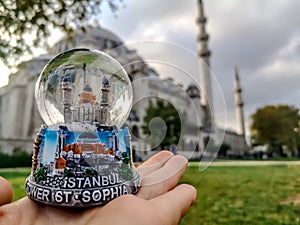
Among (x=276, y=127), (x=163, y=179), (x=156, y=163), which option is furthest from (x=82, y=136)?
(x=276, y=127)

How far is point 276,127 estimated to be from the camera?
2517 centimetres

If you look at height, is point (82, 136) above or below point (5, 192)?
above

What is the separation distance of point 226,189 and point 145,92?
3.90 meters

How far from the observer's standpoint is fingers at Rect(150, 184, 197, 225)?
1006 millimetres

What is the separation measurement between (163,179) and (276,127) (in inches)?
1035

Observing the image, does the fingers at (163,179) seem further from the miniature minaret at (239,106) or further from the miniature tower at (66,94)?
the miniature minaret at (239,106)

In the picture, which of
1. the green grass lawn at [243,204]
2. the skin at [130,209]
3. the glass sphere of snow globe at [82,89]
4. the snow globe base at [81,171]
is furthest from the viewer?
the green grass lawn at [243,204]

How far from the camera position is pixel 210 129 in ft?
5.31

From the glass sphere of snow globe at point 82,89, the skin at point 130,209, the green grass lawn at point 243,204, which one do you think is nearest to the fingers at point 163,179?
the skin at point 130,209

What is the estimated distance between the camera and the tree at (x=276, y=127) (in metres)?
23.3

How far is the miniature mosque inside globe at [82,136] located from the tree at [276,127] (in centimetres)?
2343

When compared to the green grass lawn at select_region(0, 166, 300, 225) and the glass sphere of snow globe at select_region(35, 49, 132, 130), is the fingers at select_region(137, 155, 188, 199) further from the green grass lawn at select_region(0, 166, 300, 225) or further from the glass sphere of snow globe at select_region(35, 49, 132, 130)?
the green grass lawn at select_region(0, 166, 300, 225)

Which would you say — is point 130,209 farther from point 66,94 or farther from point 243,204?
point 243,204

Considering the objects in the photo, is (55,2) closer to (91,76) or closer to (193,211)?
(193,211)
